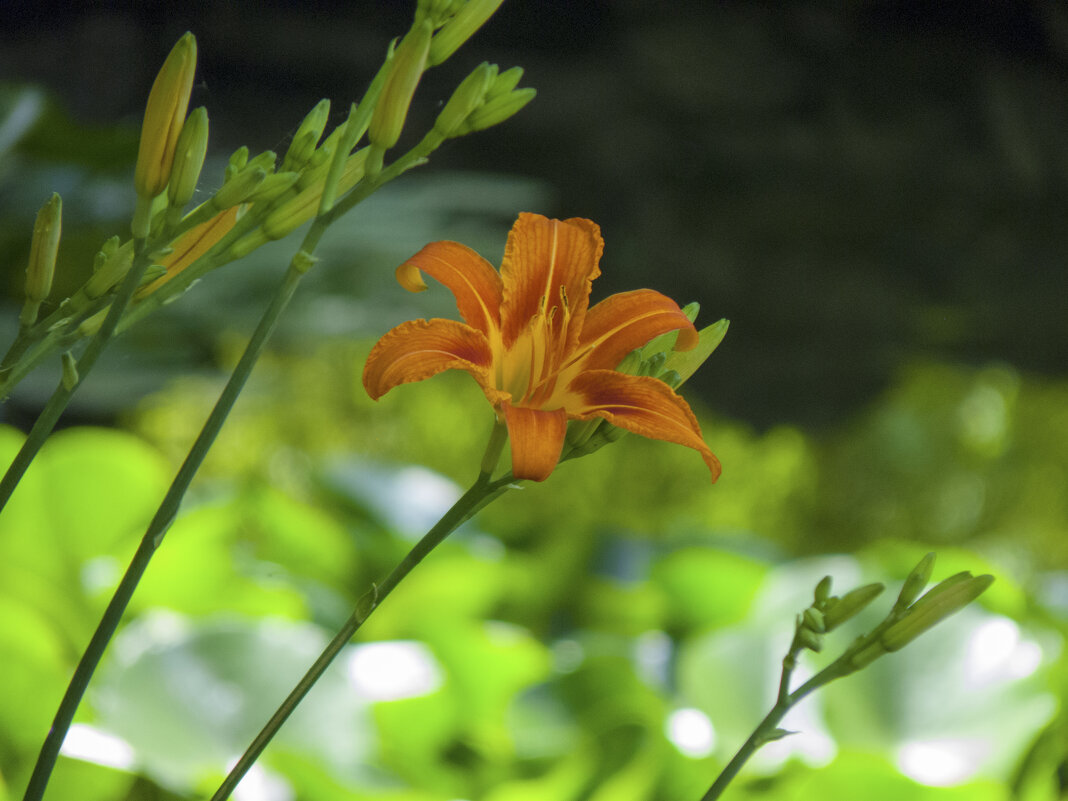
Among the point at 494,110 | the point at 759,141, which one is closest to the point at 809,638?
the point at 494,110

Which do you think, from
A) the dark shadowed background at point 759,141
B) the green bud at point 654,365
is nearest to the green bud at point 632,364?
the green bud at point 654,365

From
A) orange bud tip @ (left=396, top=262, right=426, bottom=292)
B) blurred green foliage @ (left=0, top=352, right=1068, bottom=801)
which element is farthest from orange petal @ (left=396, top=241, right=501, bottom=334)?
blurred green foliage @ (left=0, top=352, right=1068, bottom=801)

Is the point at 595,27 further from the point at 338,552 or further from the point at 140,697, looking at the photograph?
the point at 140,697

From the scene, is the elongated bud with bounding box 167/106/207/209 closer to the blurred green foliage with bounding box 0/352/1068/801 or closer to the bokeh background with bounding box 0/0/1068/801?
the bokeh background with bounding box 0/0/1068/801

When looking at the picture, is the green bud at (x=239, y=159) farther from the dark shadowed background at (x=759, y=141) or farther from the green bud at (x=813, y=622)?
the dark shadowed background at (x=759, y=141)

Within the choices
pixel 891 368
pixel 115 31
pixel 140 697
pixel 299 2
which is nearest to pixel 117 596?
pixel 140 697

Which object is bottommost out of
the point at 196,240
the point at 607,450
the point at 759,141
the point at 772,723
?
the point at 772,723

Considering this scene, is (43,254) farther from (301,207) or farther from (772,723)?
(772,723)
